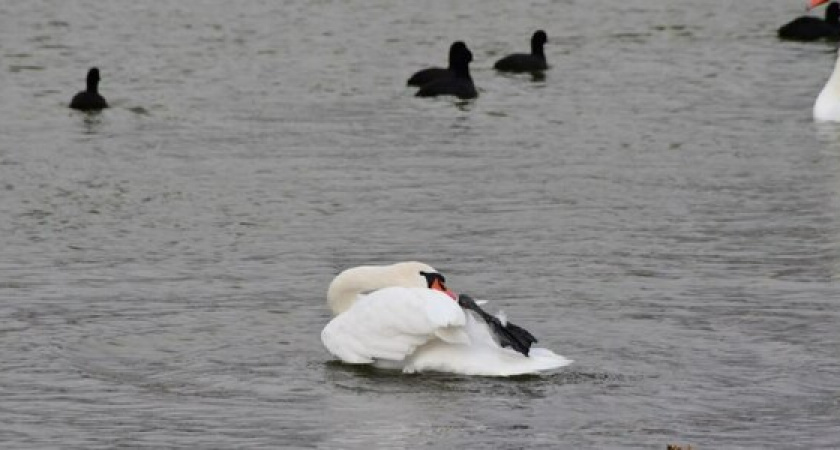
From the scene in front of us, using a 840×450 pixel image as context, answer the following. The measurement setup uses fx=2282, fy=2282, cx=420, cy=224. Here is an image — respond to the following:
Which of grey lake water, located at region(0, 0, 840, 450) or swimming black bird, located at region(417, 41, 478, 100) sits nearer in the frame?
grey lake water, located at region(0, 0, 840, 450)

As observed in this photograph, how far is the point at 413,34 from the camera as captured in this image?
32.2m

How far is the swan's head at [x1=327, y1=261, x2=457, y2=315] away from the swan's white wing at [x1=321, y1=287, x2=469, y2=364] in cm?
22

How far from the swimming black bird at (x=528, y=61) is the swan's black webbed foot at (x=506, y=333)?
16553mm

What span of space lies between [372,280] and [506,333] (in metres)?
1.10

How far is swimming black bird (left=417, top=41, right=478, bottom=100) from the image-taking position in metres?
24.8

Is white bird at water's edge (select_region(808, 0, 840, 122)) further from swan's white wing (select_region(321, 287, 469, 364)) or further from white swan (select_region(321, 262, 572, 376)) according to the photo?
swan's white wing (select_region(321, 287, 469, 364))

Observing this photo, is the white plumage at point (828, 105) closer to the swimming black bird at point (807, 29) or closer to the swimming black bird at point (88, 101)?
the swimming black bird at point (88, 101)

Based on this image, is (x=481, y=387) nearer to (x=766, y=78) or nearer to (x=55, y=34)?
(x=766, y=78)

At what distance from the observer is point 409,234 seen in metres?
15.7

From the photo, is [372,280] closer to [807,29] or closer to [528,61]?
[528,61]

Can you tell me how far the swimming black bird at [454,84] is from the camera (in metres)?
24.8

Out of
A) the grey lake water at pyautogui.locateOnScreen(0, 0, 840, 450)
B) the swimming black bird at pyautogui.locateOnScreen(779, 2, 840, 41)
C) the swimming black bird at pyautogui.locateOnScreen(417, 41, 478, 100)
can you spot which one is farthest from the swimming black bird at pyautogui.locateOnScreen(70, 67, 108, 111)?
the swimming black bird at pyautogui.locateOnScreen(779, 2, 840, 41)

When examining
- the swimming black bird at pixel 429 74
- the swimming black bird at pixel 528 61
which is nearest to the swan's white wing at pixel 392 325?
the swimming black bird at pixel 429 74

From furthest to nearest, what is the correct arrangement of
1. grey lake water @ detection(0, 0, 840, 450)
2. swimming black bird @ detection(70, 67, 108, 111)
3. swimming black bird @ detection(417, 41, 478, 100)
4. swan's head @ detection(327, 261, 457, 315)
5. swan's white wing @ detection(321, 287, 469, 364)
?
swimming black bird @ detection(417, 41, 478, 100) → swimming black bird @ detection(70, 67, 108, 111) → swan's head @ detection(327, 261, 457, 315) → swan's white wing @ detection(321, 287, 469, 364) → grey lake water @ detection(0, 0, 840, 450)
